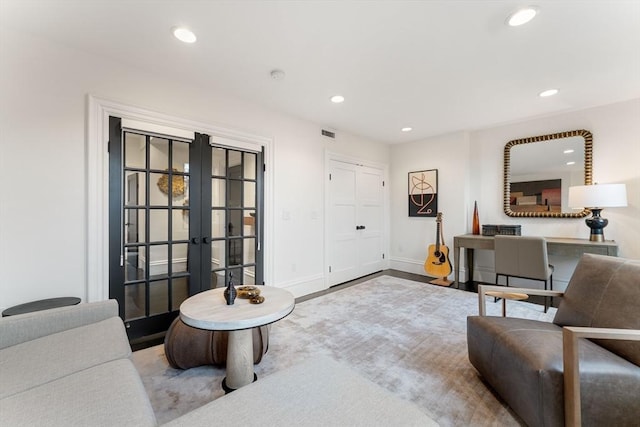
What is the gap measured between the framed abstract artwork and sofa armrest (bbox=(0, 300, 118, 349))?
14.9 ft

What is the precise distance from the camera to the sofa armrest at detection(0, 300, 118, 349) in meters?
1.48

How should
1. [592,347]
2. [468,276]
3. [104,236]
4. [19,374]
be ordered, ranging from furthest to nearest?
1. [468,276]
2. [104,236]
3. [592,347]
4. [19,374]

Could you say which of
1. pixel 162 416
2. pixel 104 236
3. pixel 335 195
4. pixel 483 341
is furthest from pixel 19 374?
pixel 335 195

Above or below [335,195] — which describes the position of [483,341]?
below

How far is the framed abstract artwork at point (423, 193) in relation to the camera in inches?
187

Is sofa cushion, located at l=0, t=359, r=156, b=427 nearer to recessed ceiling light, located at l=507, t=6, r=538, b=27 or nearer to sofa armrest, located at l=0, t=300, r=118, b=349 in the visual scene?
sofa armrest, located at l=0, t=300, r=118, b=349

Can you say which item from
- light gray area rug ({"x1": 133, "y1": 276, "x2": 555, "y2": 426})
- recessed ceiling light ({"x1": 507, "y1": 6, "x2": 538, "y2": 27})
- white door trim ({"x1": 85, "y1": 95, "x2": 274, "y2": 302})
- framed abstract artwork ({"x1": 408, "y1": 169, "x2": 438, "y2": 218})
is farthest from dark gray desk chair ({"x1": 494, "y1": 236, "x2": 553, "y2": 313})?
white door trim ({"x1": 85, "y1": 95, "x2": 274, "y2": 302})

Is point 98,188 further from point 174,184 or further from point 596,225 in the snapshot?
point 596,225

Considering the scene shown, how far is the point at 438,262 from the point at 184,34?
4.32 metres

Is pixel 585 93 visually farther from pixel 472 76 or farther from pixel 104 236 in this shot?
pixel 104 236

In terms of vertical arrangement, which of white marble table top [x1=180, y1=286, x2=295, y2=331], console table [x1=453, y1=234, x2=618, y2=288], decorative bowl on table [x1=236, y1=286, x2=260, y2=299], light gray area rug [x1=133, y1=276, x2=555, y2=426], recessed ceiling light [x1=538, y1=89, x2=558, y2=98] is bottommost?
light gray area rug [x1=133, y1=276, x2=555, y2=426]

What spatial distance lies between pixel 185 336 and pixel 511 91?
3.93 meters

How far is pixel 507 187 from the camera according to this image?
4074 millimetres

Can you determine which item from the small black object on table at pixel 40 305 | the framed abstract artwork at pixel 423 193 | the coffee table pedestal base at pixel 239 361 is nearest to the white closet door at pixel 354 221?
the framed abstract artwork at pixel 423 193
